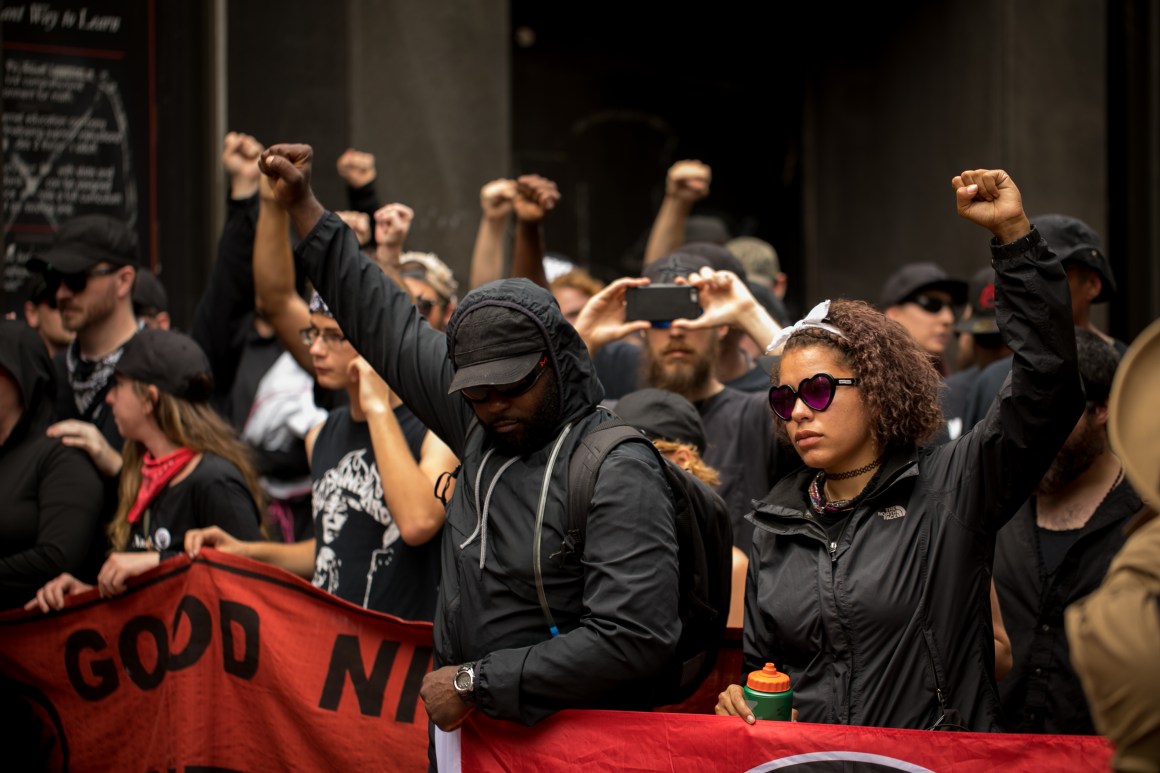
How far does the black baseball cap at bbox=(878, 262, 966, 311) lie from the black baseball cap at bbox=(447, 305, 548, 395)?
3687 mm

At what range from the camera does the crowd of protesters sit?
3123 millimetres

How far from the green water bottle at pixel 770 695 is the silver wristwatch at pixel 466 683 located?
2.23ft

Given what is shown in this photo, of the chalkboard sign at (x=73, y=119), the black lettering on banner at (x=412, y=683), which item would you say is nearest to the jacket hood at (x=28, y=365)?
the black lettering on banner at (x=412, y=683)

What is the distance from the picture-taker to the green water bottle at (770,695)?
3189mm

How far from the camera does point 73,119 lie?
729 centimetres

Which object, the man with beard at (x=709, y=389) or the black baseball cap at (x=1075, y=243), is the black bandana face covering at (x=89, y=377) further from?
the black baseball cap at (x=1075, y=243)

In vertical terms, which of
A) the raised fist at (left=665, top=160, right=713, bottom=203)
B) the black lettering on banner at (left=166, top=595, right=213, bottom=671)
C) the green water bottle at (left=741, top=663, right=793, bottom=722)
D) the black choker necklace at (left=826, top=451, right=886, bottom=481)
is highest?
the raised fist at (left=665, top=160, right=713, bottom=203)

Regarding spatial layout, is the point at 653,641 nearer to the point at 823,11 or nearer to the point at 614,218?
the point at 614,218

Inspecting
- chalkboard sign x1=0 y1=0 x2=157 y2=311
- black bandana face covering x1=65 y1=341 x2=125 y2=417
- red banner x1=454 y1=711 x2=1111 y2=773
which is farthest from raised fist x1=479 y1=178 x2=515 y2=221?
red banner x1=454 y1=711 x2=1111 y2=773

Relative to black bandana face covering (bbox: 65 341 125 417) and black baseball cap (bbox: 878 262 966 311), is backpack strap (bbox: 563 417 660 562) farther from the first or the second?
black baseball cap (bbox: 878 262 966 311)

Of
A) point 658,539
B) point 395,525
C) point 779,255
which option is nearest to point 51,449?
point 395,525

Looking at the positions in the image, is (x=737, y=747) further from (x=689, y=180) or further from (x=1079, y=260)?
(x=689, y=180)

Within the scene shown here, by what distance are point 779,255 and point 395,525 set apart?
676 cm

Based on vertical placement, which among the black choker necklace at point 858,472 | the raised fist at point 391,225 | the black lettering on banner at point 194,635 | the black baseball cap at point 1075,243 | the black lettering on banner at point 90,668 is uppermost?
the raised fist at point 391,225
